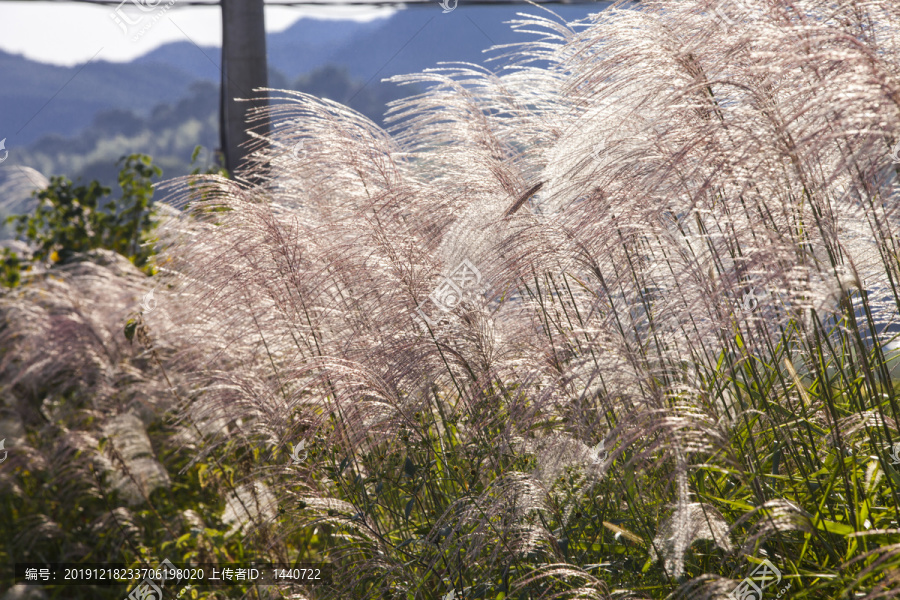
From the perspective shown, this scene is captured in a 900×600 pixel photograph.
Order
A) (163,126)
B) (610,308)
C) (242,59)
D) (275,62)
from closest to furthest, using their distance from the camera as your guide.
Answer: (610,308) < (242,59) < (163,126) < (275,62)

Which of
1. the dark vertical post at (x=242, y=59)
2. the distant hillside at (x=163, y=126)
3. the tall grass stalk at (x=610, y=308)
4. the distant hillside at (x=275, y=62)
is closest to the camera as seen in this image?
the tall grass stalk at (x=610, y=308)

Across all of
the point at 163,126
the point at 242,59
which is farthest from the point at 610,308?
the point at 163,126

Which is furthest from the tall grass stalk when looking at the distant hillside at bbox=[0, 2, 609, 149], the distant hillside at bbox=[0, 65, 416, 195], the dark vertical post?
the distant hillside at bbox=[0, 65, 416, 195]

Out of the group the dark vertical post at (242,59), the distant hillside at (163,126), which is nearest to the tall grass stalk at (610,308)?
the dark vertical post at (242,59)

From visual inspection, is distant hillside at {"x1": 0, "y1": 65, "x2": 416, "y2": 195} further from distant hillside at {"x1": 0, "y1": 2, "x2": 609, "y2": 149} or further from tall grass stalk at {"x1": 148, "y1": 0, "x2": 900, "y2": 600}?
tall grass stalk at {"x1": 148, "y1": 0, "x2": 900, "y2": 600}

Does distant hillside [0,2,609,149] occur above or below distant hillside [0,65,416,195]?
above

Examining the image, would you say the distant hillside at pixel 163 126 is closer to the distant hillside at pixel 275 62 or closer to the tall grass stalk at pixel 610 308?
the distant hillside at pixel 275 62

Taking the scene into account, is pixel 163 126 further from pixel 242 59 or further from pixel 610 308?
pixel 610 308

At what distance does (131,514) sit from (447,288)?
3.15 m

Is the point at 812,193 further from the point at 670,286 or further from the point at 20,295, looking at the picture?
the point at 20,295

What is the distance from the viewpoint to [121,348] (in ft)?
14.1

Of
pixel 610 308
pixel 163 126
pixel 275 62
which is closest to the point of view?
pixel 610 308

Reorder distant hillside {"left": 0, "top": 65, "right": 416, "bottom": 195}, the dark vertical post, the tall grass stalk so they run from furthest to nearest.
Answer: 1. distant hillside {"left": 0, "top": 65, "right": 416, "bottom": 195}
2. the dark vertical post
3. the tall grass stalk

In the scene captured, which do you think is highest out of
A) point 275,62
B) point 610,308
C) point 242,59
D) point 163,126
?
point 275,62
